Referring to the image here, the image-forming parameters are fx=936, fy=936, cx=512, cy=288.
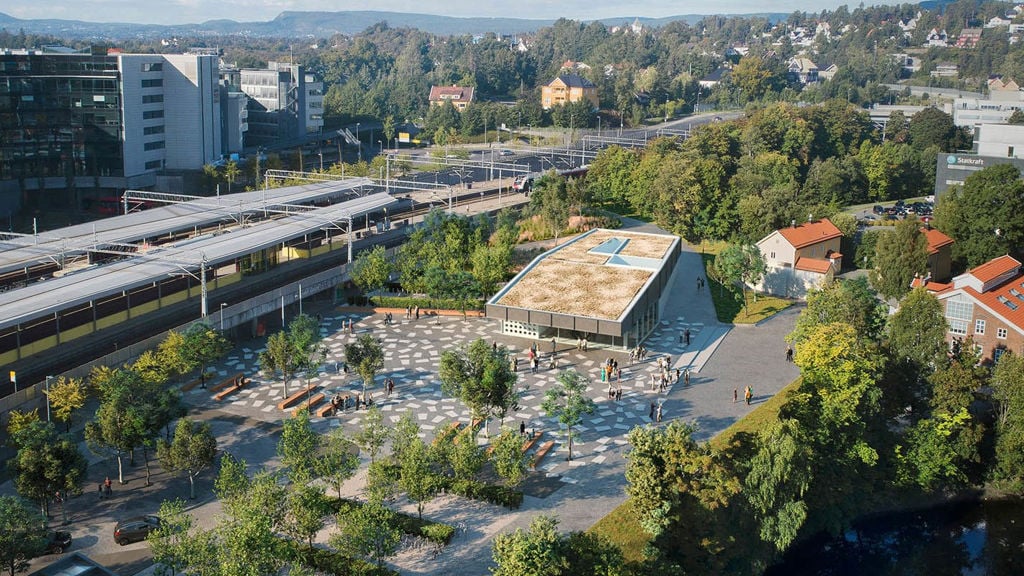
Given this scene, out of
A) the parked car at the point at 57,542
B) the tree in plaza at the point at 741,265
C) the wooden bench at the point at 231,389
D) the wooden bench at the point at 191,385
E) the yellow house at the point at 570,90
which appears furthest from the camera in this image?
the yellow house at the point at 570,90

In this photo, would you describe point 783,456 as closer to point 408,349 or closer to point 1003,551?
point 1003,551

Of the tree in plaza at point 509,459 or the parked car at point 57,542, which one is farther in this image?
the tree in plaza at point 509,459

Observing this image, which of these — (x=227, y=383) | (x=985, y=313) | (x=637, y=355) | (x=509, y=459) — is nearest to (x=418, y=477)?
(x=509, y=459)

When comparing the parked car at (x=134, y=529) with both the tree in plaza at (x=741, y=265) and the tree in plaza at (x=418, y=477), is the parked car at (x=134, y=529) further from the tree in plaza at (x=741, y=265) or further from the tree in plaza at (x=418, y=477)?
the tree in plaza at (x=741, y=265)

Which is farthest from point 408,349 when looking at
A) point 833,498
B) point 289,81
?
point 289,81

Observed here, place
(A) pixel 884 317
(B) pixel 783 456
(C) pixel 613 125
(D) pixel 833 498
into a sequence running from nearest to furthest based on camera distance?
(B) pixel 783 456 < (D) pixel 833 498 < (A) pixel 884 317 < (C) pixel 613 125

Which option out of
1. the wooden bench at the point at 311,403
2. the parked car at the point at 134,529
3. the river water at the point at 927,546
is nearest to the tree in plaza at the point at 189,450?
the parked car at the point at 134,529

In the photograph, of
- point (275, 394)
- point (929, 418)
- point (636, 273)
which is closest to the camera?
point (929, 418)
